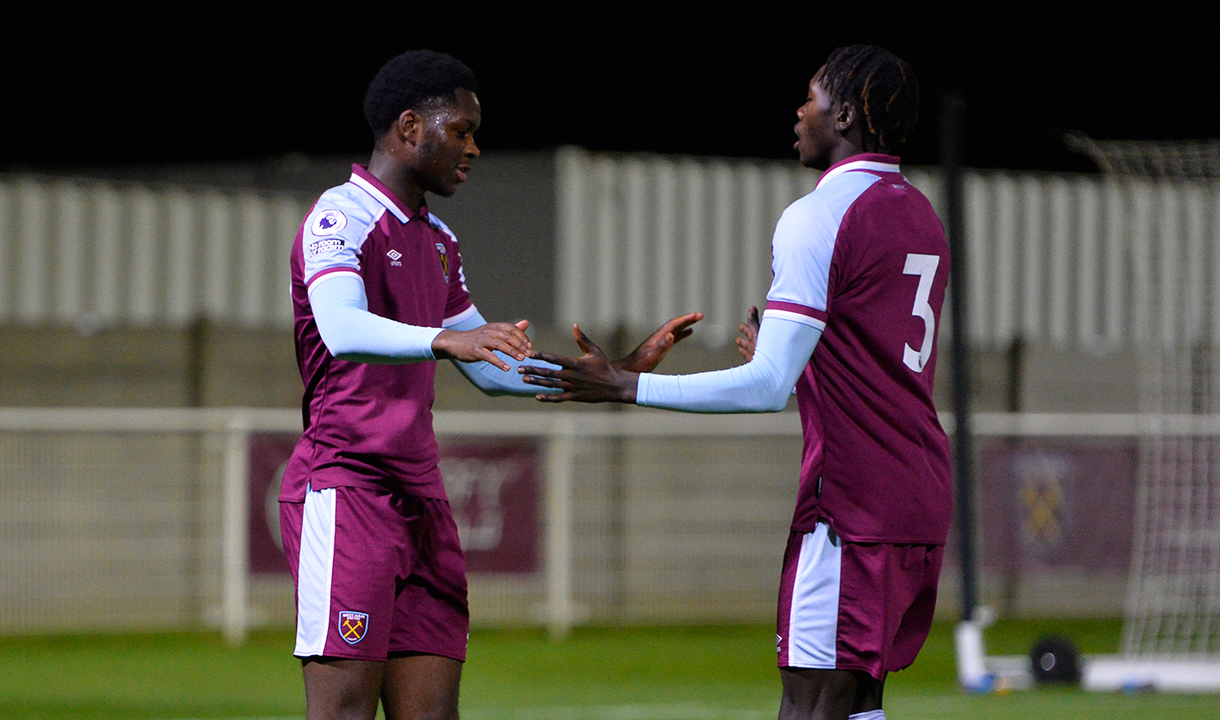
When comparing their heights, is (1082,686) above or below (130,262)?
below

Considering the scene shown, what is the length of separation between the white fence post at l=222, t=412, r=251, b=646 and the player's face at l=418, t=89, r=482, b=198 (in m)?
7.06

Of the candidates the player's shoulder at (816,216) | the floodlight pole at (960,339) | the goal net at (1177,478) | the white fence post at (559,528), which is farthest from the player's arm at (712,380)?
the white fence post at (559,528)

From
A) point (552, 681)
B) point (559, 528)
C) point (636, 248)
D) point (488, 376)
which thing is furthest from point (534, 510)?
point (488, 376)

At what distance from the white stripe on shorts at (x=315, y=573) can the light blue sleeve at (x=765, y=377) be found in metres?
0.83

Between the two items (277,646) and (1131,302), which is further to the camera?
(1131,302)

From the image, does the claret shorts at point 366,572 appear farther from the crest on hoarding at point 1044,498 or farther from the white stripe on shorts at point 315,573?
the crest on hoarding at point 1044,498

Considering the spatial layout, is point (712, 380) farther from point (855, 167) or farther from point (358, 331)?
point (358, 331)

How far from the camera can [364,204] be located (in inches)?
146

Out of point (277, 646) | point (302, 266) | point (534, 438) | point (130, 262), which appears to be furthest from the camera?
point (130, 262)

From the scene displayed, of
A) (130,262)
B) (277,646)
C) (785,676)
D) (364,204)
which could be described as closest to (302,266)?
(364,204)

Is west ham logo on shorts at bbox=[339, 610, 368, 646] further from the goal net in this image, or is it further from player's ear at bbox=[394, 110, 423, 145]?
the goal net

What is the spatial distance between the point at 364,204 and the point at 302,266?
0.19 m

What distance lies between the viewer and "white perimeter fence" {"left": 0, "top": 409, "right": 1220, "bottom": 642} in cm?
1047

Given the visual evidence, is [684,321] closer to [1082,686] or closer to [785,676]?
[785,676]
